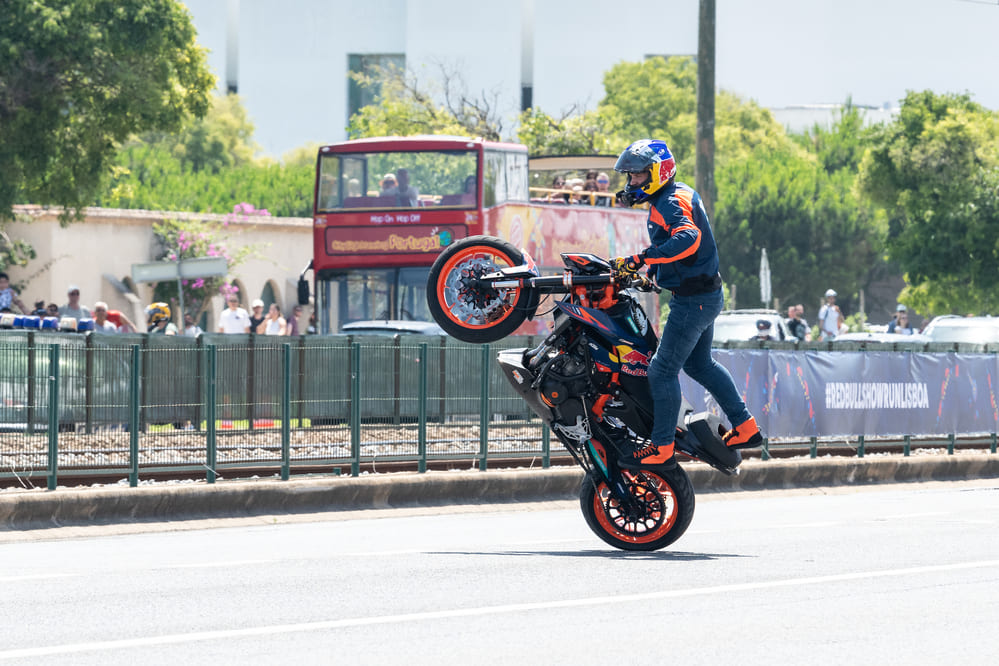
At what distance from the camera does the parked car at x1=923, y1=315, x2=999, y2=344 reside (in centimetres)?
3036

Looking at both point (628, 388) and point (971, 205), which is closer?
point (628, 388)

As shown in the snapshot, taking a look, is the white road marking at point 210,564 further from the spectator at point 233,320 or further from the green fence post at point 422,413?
the spectator at point 233,320

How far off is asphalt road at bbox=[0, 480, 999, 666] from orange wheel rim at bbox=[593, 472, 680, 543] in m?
0.16

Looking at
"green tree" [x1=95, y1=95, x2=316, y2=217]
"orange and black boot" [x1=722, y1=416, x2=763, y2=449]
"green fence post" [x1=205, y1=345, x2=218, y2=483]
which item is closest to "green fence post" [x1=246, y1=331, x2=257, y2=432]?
"green fence post" [x1=205, y1=345, x2=218, y2=483]

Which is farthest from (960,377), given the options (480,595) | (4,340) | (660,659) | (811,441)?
(660,659)

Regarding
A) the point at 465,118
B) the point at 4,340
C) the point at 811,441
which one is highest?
the point at 465,118

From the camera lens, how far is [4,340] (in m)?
14.0

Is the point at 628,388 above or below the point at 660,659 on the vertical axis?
above

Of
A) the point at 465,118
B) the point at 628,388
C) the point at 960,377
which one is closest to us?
the point at 628,388

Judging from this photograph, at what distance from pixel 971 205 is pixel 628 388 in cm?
4243

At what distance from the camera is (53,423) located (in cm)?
1369

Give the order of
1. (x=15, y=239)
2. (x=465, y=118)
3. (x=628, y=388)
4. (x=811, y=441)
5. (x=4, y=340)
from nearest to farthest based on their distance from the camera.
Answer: (x=628, y=388) < (x=4, y=340) < (x=811, y=441) < (x=15, y=239) < (x=465, y=118)

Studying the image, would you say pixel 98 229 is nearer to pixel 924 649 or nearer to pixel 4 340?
pixel 4 340

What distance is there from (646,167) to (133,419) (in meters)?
6.06
